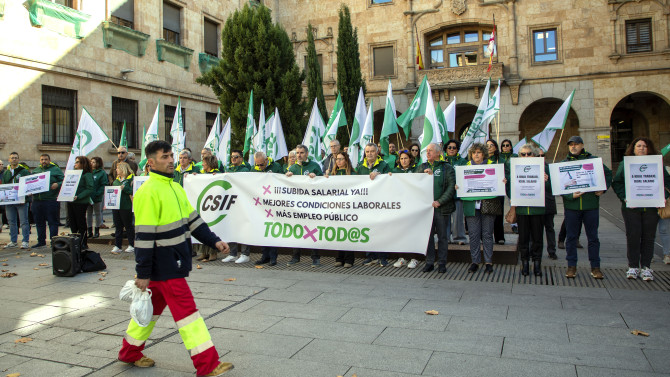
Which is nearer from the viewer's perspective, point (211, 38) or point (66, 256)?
point (66, 256)

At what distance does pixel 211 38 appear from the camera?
2448 cm

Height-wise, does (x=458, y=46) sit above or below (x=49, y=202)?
above

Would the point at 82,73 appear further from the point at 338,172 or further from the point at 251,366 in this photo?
the point at 251,366

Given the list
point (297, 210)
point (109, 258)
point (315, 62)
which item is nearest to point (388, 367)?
point (297, 210)

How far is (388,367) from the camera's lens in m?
3.75

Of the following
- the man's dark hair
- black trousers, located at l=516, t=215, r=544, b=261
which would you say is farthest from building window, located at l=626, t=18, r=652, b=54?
the man's dark hair

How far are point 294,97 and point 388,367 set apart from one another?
42.4 feet

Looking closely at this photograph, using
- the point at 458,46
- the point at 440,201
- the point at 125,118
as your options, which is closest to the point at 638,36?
the point at 458,46

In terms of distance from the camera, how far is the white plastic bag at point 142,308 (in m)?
3.69

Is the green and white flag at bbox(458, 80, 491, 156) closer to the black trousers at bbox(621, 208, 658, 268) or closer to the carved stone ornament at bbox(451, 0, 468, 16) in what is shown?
the black trousers at bbox(621, 208, 658, 268)

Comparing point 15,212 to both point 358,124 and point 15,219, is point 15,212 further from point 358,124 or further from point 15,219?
point 358,124

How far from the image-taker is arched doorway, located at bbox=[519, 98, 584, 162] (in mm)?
25750

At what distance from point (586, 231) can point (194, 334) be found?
18.1 ft

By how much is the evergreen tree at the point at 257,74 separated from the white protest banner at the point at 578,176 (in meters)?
9.88
